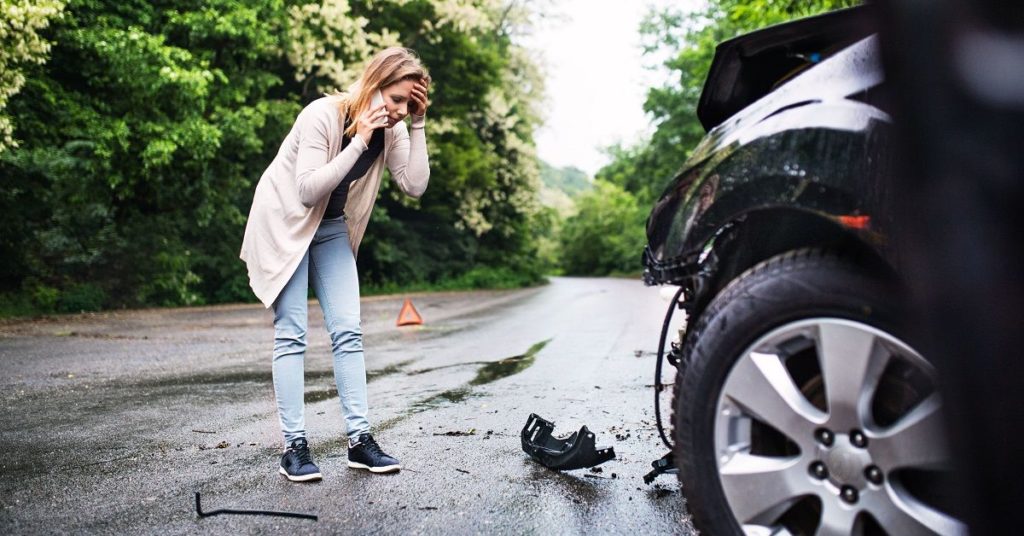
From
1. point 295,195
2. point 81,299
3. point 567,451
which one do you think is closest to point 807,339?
point 567,451

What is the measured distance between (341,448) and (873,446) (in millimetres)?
2832

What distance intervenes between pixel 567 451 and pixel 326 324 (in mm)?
1236

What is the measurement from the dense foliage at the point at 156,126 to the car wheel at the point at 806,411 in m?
12.5

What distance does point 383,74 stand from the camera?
11.0ft

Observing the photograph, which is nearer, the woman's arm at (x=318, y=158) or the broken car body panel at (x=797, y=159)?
the broken car body panel at (x=797, y=159)

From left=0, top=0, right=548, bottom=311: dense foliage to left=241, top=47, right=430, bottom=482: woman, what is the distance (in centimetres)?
1027

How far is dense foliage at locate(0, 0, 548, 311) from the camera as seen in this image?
14.2 metres

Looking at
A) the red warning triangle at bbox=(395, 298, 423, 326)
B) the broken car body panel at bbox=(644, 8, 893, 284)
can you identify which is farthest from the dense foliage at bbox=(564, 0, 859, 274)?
the broken car body panel at bbox=(644, 8, 893, 284)

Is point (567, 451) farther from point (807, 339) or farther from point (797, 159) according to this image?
point (797, 159)

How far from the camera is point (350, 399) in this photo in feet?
11.7

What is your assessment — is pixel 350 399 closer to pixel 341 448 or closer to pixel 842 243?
pixel 341 448

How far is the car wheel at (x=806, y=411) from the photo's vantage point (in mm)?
1648

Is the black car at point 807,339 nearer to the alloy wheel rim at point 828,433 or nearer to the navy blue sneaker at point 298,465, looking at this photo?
the alloy wheel rim at point 828,433

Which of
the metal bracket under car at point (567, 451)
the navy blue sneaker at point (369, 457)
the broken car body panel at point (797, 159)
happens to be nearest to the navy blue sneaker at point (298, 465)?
the navy blue sneaker at point (369, 457)
